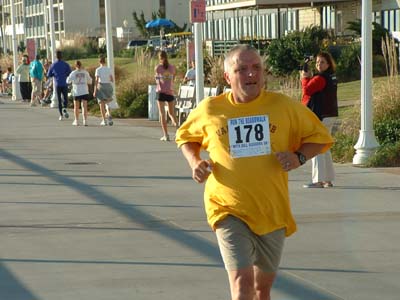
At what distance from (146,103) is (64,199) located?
1511 centimetres

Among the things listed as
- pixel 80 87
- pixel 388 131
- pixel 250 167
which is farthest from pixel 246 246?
pixel 80 87

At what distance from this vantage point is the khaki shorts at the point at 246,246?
5.79 meters

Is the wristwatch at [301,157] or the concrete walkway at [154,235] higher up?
the wristwatch at [301,157]

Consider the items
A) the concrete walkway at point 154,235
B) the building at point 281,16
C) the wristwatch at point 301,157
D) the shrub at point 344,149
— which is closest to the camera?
the wristwatch at point 301,157

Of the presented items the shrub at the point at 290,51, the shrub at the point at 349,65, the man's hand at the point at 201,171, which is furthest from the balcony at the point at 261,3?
the man's hand at the point at 201,171

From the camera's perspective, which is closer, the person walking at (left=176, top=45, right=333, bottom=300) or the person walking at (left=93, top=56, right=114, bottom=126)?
the person walking at (left=176, top=45, right=333, bottom=300)

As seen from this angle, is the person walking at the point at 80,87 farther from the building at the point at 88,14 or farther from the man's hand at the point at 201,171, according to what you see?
the building at the point at 88,14

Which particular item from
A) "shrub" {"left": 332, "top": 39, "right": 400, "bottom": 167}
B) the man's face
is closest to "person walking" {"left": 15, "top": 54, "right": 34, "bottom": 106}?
"shrub" {"left": 332, "top": 39, "right": 400, "bottom": 167}

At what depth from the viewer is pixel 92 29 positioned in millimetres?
105500

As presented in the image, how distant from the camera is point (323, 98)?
1274 cm

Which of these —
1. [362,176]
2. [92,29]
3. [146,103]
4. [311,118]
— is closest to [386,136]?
[362,176]

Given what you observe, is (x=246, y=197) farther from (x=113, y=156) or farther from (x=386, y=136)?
(x=113, y=156)

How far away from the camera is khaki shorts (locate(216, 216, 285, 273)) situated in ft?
19.0

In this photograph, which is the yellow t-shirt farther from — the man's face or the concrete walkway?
the concrete walkway
